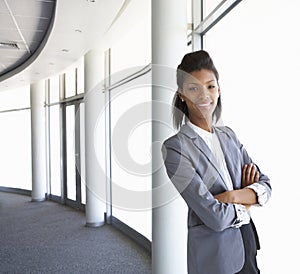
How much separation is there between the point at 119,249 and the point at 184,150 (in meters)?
3.11

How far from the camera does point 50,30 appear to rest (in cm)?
391

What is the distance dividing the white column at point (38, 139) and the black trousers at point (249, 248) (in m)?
6.70

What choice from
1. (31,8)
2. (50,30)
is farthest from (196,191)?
(50,30)

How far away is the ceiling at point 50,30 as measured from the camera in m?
3.23

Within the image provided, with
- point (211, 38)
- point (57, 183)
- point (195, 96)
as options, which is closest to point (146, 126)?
point (211, 38)

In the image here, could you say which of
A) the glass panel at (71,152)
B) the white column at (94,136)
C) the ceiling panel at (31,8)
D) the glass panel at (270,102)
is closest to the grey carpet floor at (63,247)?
the white column at (94,136)

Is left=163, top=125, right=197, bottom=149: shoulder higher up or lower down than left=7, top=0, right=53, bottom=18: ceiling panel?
lower down

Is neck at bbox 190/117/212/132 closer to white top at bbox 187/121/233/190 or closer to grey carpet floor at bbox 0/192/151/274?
white top at bbox 187/121/233/190

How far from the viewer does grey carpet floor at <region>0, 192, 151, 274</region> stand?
10.9 ft

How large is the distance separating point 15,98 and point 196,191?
845 centimetres

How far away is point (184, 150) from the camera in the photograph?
1.04 metres

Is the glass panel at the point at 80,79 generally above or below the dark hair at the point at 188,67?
above

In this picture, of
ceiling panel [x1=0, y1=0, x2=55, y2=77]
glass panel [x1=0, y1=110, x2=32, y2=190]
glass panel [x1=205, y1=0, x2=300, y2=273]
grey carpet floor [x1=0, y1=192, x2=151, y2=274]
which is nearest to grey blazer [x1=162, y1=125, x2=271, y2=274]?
glass panel [x1=205, y1=0, x2=300, y2=273]

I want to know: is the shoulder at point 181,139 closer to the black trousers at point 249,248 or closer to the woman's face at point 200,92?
the woman's face at point 200,92
